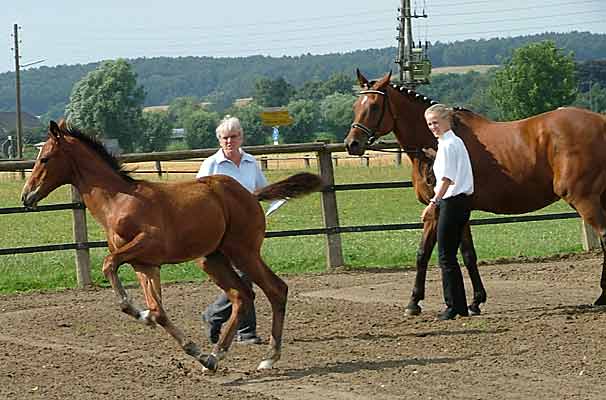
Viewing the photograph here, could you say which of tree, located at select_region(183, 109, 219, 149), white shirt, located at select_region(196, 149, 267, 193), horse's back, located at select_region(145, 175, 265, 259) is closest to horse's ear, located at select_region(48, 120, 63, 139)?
horse's back, located at select_region(145, 175, 265, 259)

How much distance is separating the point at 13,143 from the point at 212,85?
129366mm

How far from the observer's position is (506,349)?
8148 mm

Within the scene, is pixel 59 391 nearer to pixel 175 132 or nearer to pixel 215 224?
pixel 215 224

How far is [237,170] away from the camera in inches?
343

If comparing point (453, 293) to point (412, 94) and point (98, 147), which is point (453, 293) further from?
point (98, 147)

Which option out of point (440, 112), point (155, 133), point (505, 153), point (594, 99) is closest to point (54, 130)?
point (440, 112)

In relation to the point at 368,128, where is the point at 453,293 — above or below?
below

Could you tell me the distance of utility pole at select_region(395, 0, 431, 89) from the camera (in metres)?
54.0

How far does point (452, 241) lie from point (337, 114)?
5813 cm

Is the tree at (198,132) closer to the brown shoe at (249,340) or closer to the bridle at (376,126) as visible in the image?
the bridle at (376,126)

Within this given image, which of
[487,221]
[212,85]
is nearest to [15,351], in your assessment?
[487,221]

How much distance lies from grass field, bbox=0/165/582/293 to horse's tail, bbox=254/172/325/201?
5173 mm

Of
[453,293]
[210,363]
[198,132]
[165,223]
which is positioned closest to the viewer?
[210,363]

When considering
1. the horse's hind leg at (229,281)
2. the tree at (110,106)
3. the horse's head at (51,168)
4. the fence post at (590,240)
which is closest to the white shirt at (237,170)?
the horse's hind leg at (229,281)
